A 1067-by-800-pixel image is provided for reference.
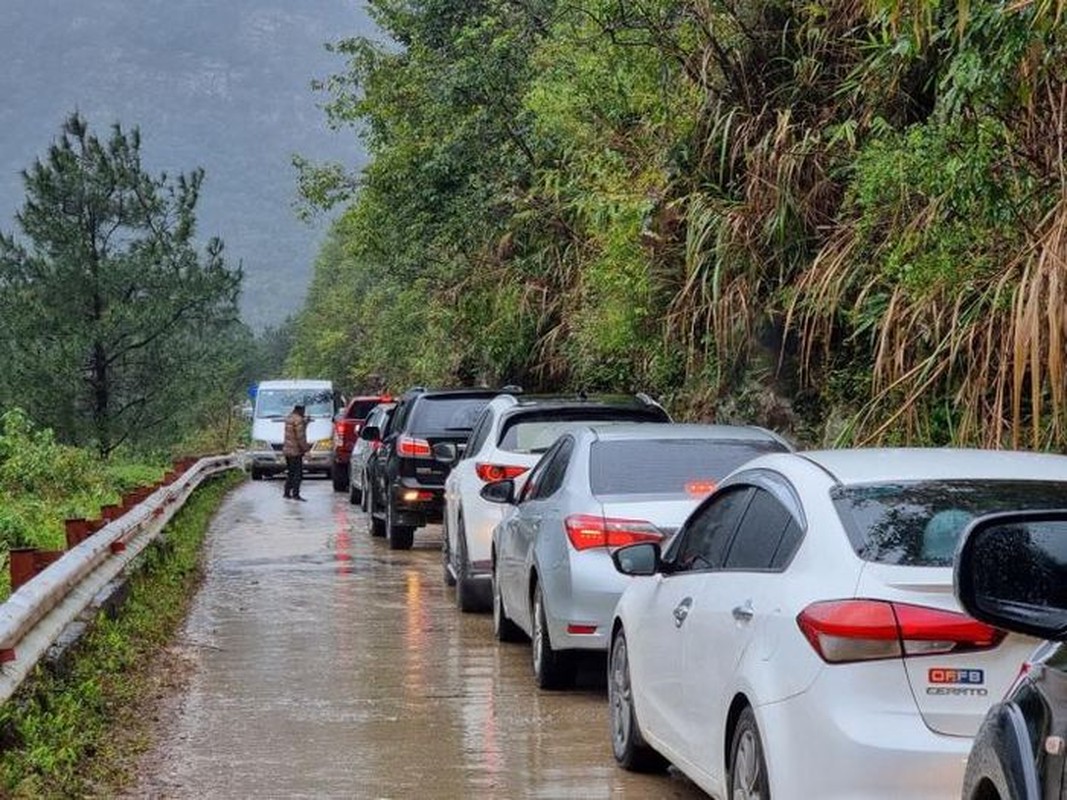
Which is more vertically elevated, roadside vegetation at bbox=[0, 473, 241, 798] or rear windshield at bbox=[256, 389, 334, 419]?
rear windshield at bbox=[256, 389, 334, 419]

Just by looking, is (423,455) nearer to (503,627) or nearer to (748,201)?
(748,201)

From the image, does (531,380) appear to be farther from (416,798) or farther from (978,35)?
(416,798)

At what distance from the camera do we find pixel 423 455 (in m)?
19.9

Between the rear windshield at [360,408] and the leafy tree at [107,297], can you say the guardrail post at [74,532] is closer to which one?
the rear windshield at [360,408]

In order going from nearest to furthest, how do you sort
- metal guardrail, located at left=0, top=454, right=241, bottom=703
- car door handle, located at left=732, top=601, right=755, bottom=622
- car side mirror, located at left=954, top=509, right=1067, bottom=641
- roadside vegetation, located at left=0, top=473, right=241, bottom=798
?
1. car side mirror, located at left=954, top=509, right=1067, bottom=641
2. car door handle, located at left=732, top=601, right=755, bottom=622
3. roadside vegetation, located at left=0, top=473, right=241, bottom=798
4. metal guardrail, located at left=0, top=454, right=241, bottom=703

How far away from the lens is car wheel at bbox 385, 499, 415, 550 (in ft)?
66.9

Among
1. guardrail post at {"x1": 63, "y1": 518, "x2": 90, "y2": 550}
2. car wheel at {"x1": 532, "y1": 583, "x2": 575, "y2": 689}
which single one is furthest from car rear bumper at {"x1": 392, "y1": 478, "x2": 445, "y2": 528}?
car wheel at {"x1": 532, "y1": 583, "x2": 575, "y2": 689}

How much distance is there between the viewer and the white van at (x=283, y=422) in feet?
135

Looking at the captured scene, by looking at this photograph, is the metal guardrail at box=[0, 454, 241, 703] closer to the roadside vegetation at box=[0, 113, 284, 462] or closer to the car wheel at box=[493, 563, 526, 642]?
the car wheel at box=[493, 563, 526, 642]

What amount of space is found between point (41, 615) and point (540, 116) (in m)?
12.4

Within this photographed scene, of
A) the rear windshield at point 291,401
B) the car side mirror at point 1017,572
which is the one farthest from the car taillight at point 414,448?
the rear windshield at point 291,401

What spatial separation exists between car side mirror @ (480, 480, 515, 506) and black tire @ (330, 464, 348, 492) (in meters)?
23.5

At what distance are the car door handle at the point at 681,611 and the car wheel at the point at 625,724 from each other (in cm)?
94

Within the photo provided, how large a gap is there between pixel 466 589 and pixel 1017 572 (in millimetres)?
10309
